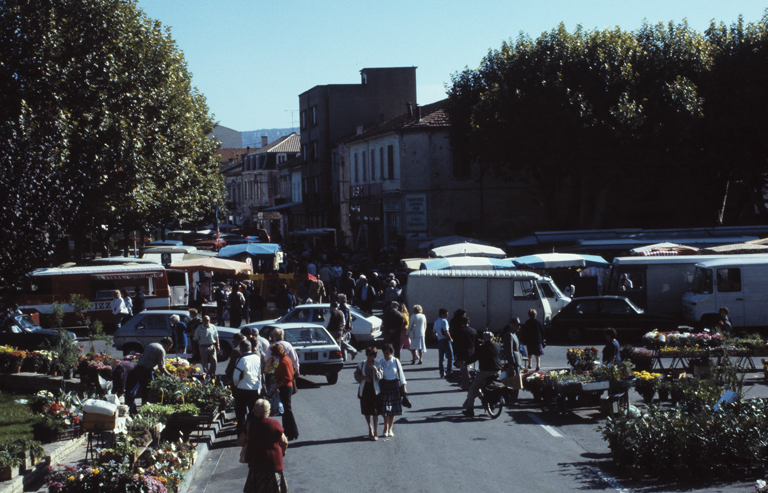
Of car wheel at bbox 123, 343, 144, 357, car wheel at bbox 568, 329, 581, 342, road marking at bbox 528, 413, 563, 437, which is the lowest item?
car wheel at bbox 568, 329, 581, 342

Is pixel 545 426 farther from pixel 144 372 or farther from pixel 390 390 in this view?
pixel 144 372

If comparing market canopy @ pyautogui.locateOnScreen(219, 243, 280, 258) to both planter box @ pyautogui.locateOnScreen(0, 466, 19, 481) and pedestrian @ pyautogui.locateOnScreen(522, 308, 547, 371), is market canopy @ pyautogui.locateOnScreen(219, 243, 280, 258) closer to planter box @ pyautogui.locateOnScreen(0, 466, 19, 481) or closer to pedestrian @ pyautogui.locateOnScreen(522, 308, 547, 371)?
pedestrian @ pyautogui.locateOnScreen(522, 308, 547, 371)

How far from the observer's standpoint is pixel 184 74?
120 ft

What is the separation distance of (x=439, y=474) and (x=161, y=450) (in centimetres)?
347

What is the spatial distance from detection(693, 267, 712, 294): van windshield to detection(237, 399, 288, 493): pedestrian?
17.8 meters

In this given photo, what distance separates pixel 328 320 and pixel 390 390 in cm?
930

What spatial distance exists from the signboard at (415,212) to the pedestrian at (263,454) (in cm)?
3432

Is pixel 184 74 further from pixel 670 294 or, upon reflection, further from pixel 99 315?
pixel 670 294

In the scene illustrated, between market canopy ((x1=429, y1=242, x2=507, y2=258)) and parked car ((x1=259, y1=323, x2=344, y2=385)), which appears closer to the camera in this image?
parked car ((x1=259, y1=323, x2=344, y2=385))

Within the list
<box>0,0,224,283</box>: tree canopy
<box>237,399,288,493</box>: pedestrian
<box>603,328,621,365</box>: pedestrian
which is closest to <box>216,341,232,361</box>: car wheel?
<box>0,0,224,283</box>: tree canopy

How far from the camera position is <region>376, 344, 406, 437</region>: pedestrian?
1177cm

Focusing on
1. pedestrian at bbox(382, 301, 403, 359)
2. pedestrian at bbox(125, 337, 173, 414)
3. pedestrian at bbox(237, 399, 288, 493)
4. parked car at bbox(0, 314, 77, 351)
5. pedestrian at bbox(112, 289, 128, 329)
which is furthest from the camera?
pedestrian at bbox(112, 289, 128, 329)

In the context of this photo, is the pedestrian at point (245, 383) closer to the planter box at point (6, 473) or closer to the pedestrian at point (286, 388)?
the pedestrian at point (286, 388)

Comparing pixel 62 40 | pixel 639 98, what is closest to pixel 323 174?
pixel 639 98
